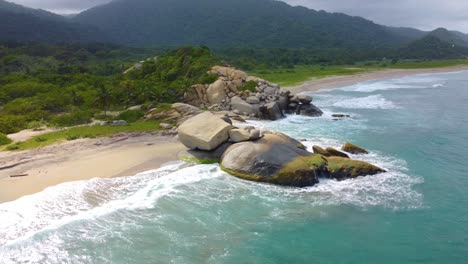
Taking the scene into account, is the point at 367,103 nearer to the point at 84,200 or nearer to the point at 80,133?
the point at 80,133

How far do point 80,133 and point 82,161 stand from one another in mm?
8763

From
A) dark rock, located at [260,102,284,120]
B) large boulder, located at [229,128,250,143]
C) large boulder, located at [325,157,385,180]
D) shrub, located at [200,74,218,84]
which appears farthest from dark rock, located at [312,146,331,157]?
shrub, located at [200,74,218,84]

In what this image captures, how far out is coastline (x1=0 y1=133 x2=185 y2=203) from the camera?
23109mm

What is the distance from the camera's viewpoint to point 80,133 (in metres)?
35.0

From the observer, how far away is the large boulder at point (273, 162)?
23531 mm

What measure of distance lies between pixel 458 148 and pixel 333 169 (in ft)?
49.5

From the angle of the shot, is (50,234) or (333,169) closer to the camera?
(50,234)

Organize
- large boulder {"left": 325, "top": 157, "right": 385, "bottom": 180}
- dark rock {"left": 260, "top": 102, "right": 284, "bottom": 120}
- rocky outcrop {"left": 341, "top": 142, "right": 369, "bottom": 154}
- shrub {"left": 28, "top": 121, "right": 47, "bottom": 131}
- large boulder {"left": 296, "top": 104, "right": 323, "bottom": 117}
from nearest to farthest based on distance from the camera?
large boulder {"left": 325, "top": 157, "right": 385, "bottom": 180} < rocky outcrop {"left": 341, "top": 142, "right": 369, "bottom": 154} < shrub {"left": 28, "top": 121, "right": 47, "bottom": 131} < dark rock {"left": 260, "top": 102, "right": 284, "bottom": 120} < large boulder {"left": 296, "top": 104, "right": 323, "bottom": 117}

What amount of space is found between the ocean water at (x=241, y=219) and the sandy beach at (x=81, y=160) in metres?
1.64

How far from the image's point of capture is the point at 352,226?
60.5ft

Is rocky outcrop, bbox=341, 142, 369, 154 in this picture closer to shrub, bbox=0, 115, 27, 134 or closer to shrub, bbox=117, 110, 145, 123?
shrub, bbox=117, 110, 145, 123

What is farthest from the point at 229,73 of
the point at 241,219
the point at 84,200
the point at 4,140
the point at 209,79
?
the point at 241,219

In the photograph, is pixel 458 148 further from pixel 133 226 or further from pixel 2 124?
pixel 2 124

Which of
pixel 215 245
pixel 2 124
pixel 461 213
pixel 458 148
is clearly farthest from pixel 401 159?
pixel 2 124
